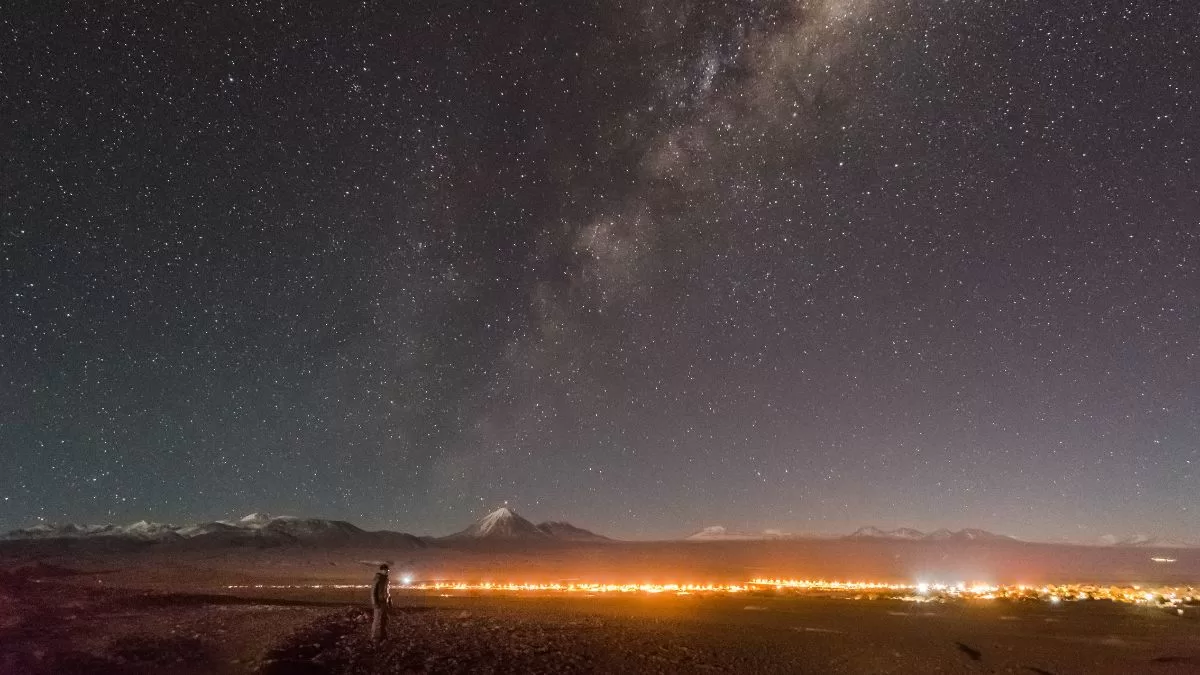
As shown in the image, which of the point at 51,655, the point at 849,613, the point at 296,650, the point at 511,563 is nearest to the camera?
the point at 51,655

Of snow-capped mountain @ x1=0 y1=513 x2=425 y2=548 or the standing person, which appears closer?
the standing person

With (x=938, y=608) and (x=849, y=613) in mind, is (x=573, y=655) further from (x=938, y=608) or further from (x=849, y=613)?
(x=938, y=608)

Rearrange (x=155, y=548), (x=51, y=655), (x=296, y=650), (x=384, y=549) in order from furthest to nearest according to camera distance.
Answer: (x=384, y=549), (x=155, y=548), (x=296, y=650), (x=51, y=655)

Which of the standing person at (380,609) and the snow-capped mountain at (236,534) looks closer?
the standing person at (380,609)

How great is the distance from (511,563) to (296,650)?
322 ft

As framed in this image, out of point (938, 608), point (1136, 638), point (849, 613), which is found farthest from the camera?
point (938, 608)

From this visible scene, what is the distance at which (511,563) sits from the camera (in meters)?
116

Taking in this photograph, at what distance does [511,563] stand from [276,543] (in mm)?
58807

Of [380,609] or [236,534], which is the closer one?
[380,609]

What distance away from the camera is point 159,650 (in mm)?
21938

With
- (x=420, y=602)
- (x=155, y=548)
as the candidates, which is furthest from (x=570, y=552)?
(x=420, y=602)

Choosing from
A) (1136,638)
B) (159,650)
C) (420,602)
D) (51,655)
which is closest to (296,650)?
(159,650)

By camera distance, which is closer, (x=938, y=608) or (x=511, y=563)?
(x=938, y=608)

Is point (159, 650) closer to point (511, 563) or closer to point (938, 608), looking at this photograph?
point (938, 608)
